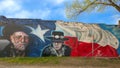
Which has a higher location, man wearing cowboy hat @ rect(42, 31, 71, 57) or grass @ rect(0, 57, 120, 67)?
man wearing cowboy hat @ rect(42, 31, 71, 57)

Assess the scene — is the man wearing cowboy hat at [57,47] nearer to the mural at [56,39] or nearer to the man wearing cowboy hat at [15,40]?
the mural at [56,39]

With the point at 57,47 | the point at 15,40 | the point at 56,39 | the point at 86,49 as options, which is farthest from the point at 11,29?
the point at 86,49

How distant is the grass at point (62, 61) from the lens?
28.5 m

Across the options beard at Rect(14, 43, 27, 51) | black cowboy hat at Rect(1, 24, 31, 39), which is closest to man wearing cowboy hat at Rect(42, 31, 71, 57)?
beard at Rect(14, 43, 27, 51)

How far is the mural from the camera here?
31734 millimetres

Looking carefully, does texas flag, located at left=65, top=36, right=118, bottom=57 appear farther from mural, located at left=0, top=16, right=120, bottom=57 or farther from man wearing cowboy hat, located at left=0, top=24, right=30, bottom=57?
man wearing cowboy hat, located at left=0, top=24, right=30, bottom=57

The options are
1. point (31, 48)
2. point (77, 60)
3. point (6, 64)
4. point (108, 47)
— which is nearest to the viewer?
point (6, 64)

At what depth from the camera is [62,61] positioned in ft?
96.1

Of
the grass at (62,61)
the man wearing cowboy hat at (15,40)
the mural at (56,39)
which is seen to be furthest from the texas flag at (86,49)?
the man wearing cowboy hat at (15,40)

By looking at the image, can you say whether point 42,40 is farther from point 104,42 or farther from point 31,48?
point 104,42

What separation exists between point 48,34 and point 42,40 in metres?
0.73

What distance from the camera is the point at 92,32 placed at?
34156mm

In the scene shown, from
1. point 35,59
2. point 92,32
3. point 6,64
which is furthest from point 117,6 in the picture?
point 6,64

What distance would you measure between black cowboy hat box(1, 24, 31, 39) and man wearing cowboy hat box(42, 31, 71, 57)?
2160mm
